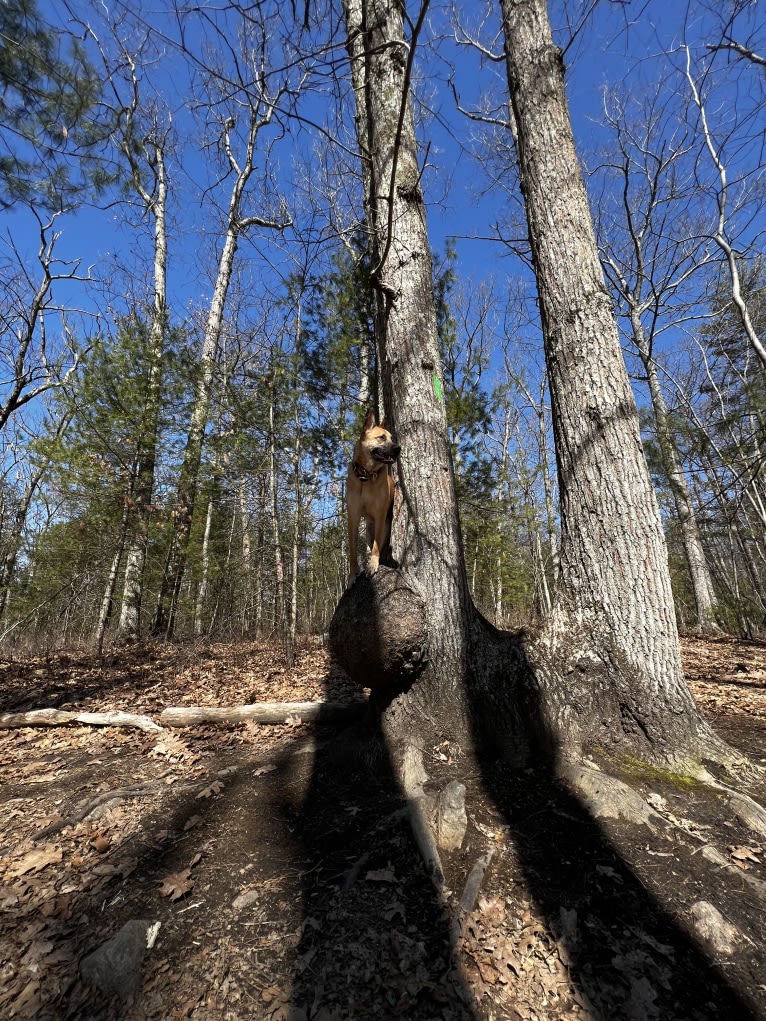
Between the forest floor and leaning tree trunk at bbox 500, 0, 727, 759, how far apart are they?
38 centimetres

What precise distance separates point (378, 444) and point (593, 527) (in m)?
1.59

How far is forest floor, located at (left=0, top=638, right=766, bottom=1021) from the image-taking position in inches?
61.2

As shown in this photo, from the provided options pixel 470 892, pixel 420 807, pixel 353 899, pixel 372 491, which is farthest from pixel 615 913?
pixel 372 491

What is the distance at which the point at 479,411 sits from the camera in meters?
9.98

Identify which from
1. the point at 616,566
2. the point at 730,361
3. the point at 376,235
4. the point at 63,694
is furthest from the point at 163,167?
the point at 730,361

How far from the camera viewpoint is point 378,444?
3010 millimetres

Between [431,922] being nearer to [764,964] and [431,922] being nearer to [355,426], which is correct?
[764,964]

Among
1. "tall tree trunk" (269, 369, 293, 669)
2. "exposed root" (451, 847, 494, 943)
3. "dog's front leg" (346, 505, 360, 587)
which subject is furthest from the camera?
"tall tree trunk" (269, 369, 293, 669)

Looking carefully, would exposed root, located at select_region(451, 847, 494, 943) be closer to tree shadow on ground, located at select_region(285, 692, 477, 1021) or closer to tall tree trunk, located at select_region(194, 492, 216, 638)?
tree shadow on ground, located at select_region(285, 692, 477, 1021)

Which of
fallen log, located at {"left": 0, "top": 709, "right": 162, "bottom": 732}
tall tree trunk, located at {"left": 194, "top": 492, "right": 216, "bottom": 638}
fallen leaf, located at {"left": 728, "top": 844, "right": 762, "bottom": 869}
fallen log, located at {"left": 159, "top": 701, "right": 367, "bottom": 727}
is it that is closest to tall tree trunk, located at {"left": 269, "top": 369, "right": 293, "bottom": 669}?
tall tree trunk, located at {"left": 194, "top": 492, "right": 216, "bottom": 638}

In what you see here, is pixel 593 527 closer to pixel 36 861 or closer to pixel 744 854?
pixel 744 854

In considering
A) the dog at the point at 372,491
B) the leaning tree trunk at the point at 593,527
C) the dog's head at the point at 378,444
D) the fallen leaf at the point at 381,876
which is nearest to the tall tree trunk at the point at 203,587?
the dog at the point at 372,491

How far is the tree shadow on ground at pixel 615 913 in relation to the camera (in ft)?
4.85

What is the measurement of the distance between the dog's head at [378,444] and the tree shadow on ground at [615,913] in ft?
7.12
